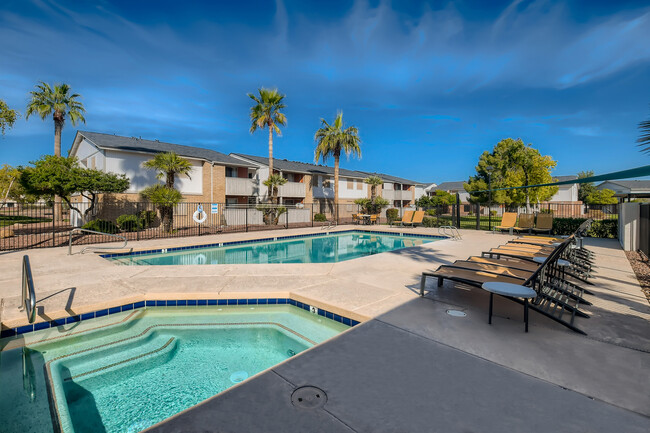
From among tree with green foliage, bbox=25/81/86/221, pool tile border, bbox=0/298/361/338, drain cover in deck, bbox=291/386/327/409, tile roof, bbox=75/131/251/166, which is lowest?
pool tile border, bbox=0/298/361/338

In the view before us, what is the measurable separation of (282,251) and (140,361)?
855cm

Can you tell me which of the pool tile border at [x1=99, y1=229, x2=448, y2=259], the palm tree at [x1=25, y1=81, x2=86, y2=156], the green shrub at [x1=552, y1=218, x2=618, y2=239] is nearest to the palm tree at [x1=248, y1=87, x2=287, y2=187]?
the pool tile border at [x1=99, y1=229, x2=448, y2=259]

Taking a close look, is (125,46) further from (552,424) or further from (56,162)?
(552,424)

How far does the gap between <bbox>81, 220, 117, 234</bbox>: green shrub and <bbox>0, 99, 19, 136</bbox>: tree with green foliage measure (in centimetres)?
648

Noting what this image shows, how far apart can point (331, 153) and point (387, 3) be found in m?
12.4

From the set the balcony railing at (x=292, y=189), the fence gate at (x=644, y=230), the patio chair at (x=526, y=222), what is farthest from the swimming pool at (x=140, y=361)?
the balcony railing at (x=292, y=189)

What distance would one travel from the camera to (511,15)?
1194cm

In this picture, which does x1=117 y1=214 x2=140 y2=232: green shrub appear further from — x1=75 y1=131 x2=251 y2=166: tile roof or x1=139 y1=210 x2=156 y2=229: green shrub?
x1=75 y1=131 x2=251 y2=166: tile roof

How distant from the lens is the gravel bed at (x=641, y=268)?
5.60 metres

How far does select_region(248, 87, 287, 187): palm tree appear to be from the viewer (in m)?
21.2

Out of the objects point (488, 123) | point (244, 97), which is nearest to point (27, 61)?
point (244, 97)

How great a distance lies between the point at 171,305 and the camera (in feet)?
17.3

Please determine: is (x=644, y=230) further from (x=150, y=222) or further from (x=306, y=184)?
(x=306, y=184)

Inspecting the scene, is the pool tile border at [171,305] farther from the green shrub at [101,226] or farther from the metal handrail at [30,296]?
the green shrub at [101,226]
